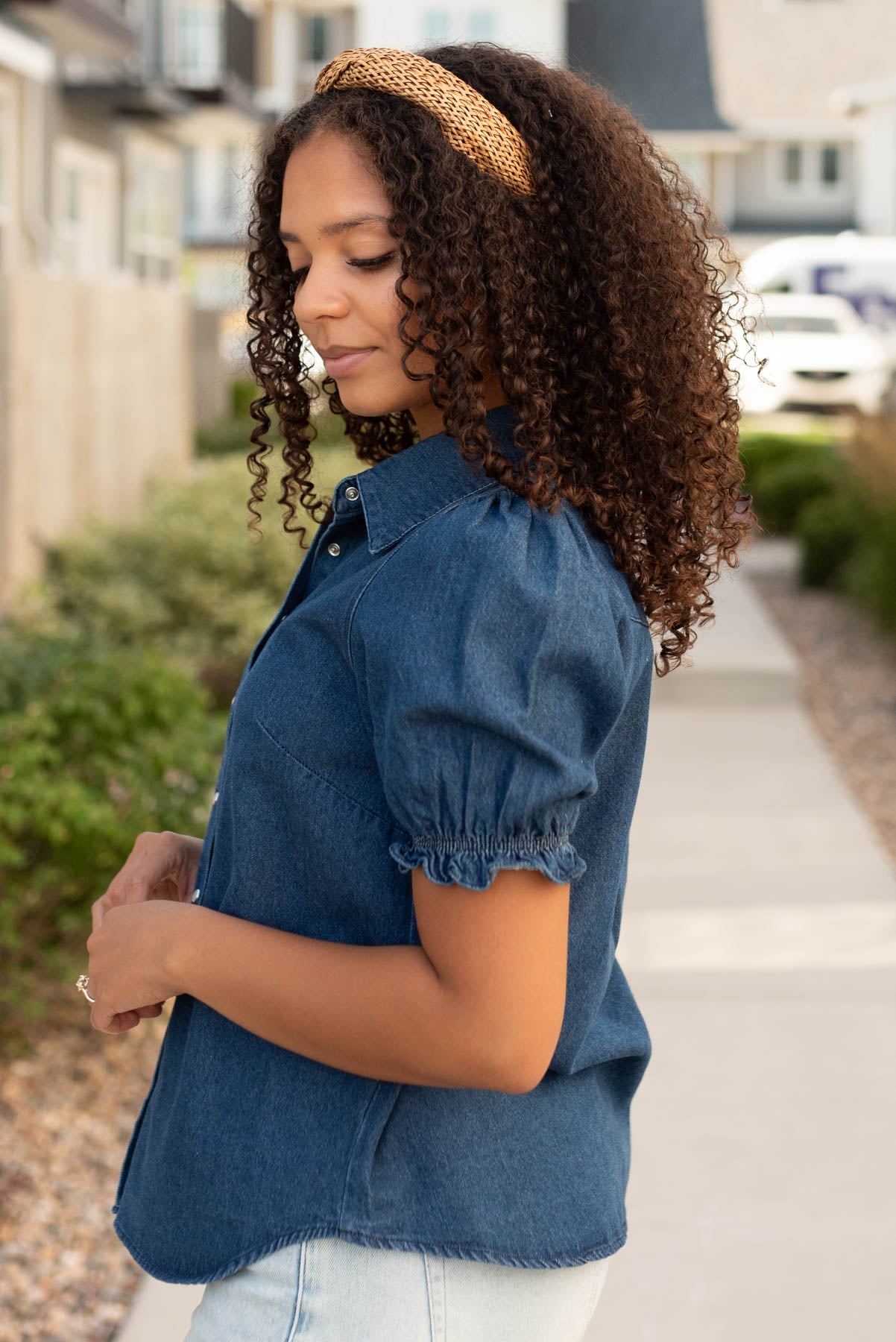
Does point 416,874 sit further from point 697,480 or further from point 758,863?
point 758,863

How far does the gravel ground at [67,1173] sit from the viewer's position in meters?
3.00

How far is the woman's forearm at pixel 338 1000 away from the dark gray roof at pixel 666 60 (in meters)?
36.9

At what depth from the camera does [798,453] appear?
15.3 metres

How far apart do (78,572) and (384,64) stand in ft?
21.2

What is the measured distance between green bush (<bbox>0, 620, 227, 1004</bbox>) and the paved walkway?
3.28 ft

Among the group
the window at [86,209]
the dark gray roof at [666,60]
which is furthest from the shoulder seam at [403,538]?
the dark gray roof at [666,60]

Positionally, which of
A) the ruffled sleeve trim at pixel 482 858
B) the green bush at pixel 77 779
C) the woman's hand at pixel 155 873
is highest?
the ruffled sleeve trim at pixel 482 858

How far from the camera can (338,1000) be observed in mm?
1208

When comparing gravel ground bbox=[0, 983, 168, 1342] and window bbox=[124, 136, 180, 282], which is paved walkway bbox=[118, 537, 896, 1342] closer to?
gravel ground bbox=[0, 983, 168, 1342]

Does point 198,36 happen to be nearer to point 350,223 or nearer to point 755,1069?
point 755,1069

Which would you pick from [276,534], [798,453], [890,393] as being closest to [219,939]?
[276,534]

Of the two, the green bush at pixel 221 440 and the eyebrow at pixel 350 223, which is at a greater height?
the eyebrow at pixel 350 223

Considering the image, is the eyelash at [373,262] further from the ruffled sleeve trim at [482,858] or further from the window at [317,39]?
the window at [317,39]

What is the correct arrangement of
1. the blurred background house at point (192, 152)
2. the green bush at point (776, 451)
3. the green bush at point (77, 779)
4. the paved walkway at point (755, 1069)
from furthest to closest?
the green bush at point (776, 451) → the blurred background house at point (192, 152) → the green bush at point (77, 779) → the paved walkway at point (755, 1069)
